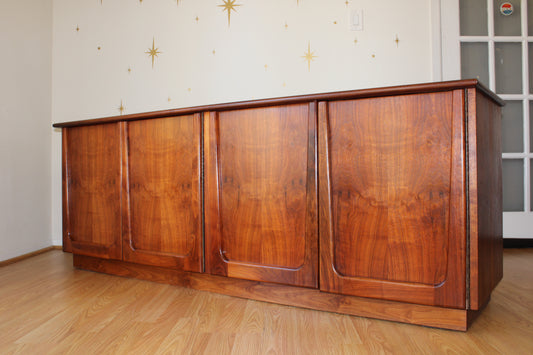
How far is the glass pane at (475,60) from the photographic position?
1.83 metres

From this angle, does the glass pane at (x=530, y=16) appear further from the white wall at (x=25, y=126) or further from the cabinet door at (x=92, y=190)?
the white wall at (x=25, y=126)

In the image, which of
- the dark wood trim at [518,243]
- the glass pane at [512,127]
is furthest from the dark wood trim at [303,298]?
the glass pane at [512,127]

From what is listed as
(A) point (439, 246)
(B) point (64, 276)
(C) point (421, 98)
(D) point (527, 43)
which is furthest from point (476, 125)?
(B) point (64, 276)

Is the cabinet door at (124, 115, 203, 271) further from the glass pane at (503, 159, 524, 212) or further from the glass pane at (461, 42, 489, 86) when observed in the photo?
the glass pane at (503, 159, 524, 212)

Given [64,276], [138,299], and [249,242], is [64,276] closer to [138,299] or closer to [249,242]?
[138,299]

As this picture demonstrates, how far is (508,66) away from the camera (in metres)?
1.86

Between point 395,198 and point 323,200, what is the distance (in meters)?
0.22

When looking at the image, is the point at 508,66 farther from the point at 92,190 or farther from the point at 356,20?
the point at 92,190

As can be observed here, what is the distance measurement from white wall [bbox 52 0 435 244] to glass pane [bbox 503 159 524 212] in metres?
0.80

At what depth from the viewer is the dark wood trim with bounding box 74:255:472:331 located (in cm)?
92

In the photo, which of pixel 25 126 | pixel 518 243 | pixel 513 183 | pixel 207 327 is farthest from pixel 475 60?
pixel 25 126

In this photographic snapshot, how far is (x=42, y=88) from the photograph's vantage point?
1983 mm

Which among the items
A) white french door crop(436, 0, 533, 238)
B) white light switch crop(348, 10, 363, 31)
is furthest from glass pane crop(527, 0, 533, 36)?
white light switch crop(348, 10, 363, 31)

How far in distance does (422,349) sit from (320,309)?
1.10 feet
